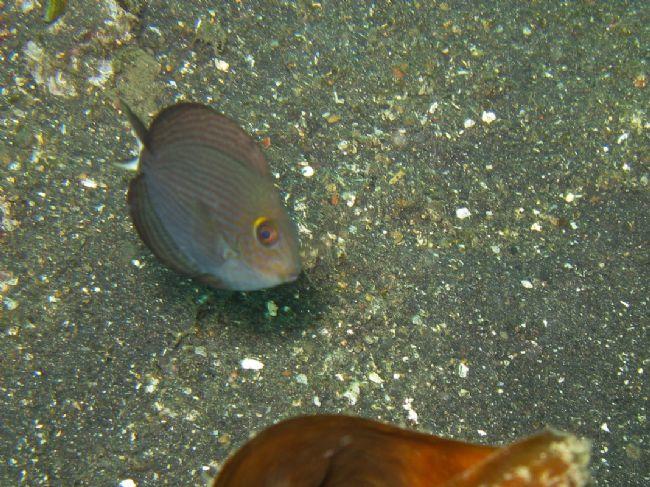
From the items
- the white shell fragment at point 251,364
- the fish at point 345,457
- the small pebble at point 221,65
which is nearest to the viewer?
the fish at point 345,457

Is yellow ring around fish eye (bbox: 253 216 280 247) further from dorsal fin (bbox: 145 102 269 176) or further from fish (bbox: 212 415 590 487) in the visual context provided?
fish (bbox: 212 415 590 487)

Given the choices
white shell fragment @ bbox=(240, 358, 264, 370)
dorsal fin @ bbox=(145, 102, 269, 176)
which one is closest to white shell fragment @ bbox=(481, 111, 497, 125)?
dorsal fin @ bbox=(145, 102, 269, 176)

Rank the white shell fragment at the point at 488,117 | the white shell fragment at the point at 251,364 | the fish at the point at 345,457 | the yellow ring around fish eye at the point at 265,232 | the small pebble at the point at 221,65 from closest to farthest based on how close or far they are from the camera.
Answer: the fish at the point at 345,457 < the yellow ring around fish eye at the point at 265,232 < the white shell fragment at the point at 251,364 < the small pebble at the point at 221,65 < the white shell fragment at the point at 488,117

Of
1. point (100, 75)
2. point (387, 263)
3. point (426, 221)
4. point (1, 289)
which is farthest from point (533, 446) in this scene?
point (100, 75)

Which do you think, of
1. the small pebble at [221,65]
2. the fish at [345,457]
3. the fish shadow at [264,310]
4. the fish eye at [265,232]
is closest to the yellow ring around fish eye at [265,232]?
the fish eye at [265,232]

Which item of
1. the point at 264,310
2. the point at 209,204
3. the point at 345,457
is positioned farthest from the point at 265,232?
the point at 264,310

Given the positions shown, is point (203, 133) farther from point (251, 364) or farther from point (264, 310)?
point (251, 364)

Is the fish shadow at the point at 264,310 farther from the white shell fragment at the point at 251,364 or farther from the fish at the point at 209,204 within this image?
the fish at the point at 209,204
